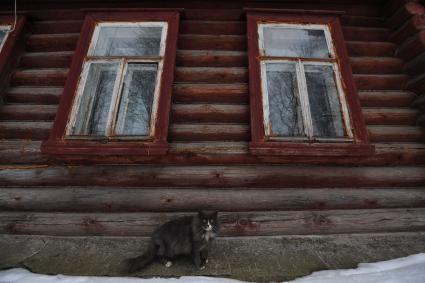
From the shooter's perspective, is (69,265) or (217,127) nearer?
(69,265)

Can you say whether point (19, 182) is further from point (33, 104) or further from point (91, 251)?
point (91, 251)

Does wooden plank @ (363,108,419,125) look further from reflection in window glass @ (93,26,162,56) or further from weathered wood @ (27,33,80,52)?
weathered wood @ (27,33,80,52)

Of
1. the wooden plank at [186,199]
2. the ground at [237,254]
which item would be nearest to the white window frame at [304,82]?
the wooden plank at [186,199]

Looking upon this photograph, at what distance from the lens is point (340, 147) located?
9.57 feet

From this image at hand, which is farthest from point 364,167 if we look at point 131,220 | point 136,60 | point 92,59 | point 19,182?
point 19,182

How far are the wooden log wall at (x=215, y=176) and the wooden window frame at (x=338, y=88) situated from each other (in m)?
0.16

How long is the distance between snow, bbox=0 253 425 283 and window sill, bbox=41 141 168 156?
1.21 meters

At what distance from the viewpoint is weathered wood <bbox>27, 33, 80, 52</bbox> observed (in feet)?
12.1

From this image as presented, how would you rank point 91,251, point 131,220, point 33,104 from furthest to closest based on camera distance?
point 33,104
point 131,220
point 91,251

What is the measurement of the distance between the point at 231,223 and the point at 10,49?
12.1 ft

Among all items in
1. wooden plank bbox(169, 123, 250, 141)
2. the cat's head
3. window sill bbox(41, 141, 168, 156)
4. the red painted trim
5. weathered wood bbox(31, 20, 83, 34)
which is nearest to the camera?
the cat's head

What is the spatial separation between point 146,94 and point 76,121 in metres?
0.91

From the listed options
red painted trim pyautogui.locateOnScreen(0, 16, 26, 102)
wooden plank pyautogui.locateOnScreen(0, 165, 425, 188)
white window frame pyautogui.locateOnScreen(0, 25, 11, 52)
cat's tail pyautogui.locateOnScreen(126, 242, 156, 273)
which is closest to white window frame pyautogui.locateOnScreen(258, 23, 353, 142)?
wooden plank pyautogui.locateOnScreen(0, 165, 425, 188)

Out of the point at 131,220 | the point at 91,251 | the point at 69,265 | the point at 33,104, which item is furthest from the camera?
the point at 33,104
